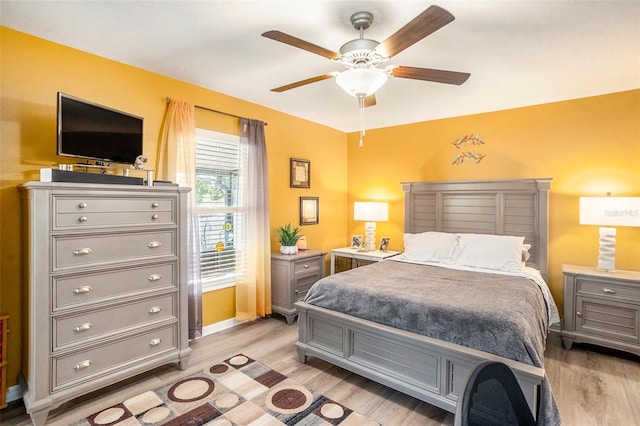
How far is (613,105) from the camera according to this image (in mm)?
3297

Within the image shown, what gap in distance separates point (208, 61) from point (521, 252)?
3.56 m

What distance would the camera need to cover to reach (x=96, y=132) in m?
2.42

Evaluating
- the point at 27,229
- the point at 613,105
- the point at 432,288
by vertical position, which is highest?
the point at 613,105

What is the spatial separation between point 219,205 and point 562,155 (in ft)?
12.7

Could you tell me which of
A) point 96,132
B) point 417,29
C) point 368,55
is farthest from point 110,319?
point 417,29

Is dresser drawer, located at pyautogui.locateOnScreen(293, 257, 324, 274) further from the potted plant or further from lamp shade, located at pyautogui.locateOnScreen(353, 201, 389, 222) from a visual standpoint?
lamp shade, located at pyautogui.locateOnScreen(353, 201, 389, 222)

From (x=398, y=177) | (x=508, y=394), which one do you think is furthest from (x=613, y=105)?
(x=508, y=394)

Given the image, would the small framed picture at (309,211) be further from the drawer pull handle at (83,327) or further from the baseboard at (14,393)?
the baseboard at (14,393)

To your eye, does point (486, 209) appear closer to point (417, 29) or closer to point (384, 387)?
point (384, 387)

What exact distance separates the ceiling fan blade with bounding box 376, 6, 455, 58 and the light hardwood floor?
237 centimetres

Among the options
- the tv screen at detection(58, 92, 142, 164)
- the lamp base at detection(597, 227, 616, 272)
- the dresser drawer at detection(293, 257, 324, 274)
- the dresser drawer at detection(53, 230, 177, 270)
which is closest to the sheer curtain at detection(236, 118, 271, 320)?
the dresser drawer at detection(293, 257, 324, 274)

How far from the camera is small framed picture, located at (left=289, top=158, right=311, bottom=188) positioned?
441 centimetres

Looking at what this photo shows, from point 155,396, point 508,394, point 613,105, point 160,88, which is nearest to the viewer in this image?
point 508,394

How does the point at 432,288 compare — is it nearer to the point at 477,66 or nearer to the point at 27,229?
the point at 477,66
